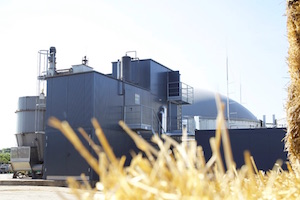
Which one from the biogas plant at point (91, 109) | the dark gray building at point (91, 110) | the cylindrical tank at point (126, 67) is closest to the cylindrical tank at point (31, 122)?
the biogas plant at point (91, 109)

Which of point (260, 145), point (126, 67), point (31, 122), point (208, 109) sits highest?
point (126, 67)

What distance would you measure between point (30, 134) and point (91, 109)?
520cm

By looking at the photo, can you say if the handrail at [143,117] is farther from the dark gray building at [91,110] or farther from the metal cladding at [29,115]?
the metal cladding at [29,115]

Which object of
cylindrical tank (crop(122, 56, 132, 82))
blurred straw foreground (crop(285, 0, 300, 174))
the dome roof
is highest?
cylindrical tank (crop(122, 56, 132, 82))

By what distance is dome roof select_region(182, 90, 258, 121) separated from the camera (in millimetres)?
29547

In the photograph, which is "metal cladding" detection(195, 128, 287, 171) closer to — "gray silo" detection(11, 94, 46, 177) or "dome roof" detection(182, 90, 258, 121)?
"gray silo" detection(11, 94, 46, 177)

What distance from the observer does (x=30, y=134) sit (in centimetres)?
1944

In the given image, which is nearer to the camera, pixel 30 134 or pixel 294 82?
pixel 294 82

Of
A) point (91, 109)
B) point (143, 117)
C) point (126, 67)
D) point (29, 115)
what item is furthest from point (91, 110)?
point (29, 115)

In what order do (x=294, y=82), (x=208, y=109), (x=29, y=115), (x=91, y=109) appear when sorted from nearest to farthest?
1. (x=294, y=82)
2. (x=91, y=109)
3. (x=29, y=115)
4. (x=208, y=109)

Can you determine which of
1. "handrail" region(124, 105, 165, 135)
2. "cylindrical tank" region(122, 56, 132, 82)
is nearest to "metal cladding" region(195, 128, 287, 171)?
"handrail" region(124, 105, 165, 135)

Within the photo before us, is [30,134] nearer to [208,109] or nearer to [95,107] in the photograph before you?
[95,107]

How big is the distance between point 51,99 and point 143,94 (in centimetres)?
433

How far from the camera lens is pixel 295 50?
9.93 ft
